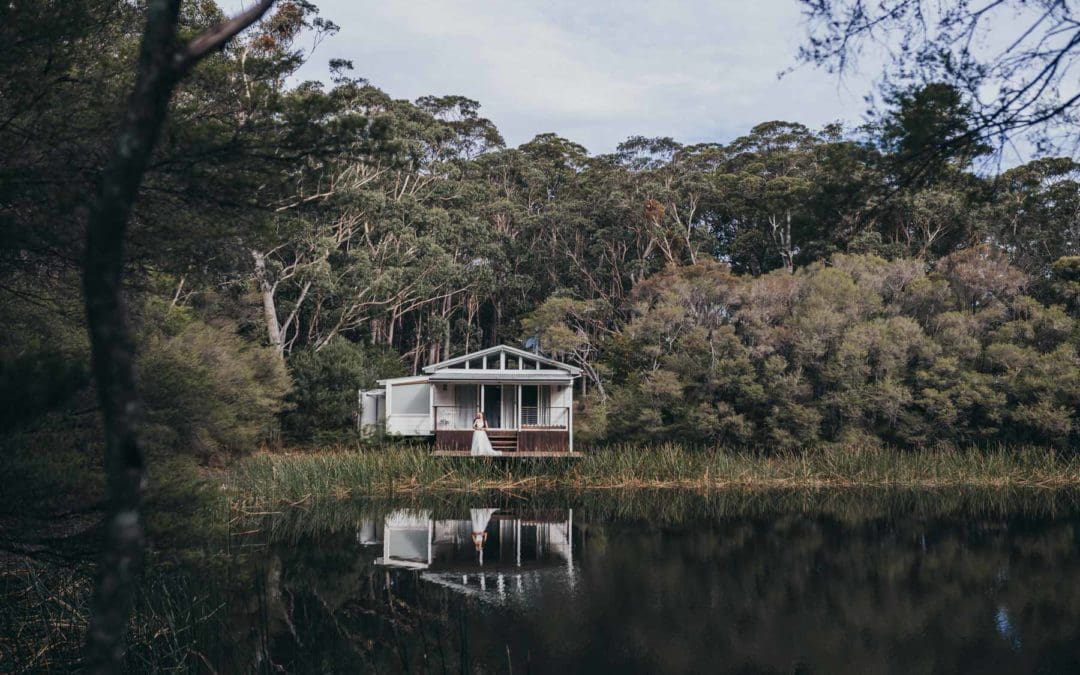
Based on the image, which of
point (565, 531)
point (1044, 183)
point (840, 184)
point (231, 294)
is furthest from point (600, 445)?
point (840, 184)

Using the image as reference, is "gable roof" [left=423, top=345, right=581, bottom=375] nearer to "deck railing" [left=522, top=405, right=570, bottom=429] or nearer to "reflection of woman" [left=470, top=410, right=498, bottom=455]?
"deck railing" [left=522, top=405, right=570, bottom=429]

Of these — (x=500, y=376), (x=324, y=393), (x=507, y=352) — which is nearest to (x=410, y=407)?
(x=324, y=393)

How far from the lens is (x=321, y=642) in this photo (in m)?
9.52

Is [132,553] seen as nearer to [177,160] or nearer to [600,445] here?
[177,160]

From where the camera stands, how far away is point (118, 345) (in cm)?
284

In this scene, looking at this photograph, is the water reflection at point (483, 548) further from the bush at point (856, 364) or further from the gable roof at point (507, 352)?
the bush at point (856, 364)

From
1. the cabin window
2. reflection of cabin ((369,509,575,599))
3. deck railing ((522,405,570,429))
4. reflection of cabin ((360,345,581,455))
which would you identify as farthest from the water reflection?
the cabin window

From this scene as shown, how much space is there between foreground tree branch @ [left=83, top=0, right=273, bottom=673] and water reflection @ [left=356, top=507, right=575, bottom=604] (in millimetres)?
9003

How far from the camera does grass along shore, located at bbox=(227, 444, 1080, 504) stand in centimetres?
2080

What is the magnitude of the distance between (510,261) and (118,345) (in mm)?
34215

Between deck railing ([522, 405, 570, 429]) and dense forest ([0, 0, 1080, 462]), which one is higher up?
dense forest ([0, 0, 1080, 462])

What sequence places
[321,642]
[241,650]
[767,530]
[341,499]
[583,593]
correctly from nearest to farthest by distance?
[241,650] < [321,642] < [583,593] < [767,530] < [341,499]

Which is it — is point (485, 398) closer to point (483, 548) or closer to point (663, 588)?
point (483, 548)

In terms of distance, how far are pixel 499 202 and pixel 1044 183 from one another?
1903 cm
